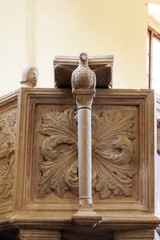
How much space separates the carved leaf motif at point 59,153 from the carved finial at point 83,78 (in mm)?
259

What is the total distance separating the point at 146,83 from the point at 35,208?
3540 millimetres

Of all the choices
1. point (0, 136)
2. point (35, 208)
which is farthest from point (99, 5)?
point (35, 208)

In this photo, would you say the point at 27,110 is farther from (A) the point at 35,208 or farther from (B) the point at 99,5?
(B) the point at 99,5

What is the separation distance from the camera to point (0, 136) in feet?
19.6

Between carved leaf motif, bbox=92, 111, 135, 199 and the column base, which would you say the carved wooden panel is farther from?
the column base

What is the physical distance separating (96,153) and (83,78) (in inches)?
23.6

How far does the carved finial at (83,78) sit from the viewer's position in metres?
5.56

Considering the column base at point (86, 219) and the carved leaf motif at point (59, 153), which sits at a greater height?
the carved leaf motif at point (59, 153)

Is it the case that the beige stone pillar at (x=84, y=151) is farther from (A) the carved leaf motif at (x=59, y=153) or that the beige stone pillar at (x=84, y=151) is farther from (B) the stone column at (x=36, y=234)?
(B) the stone column at (x=36, y=234)

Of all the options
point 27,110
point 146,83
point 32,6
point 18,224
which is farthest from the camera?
point 146,83

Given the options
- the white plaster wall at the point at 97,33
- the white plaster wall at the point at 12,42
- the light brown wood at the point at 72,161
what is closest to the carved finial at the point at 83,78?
the light brown wood at the point at 72,161

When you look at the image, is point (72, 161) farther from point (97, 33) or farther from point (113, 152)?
point (97, 33)

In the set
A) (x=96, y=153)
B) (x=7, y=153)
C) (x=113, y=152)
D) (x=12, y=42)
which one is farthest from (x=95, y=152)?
(x=12, y=42)

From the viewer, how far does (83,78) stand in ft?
18.2
